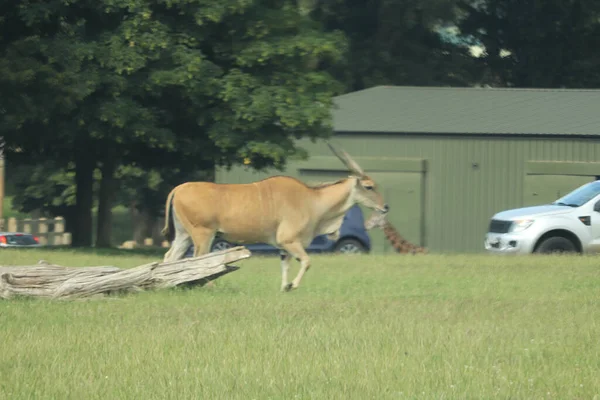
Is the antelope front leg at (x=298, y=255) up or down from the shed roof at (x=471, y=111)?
down

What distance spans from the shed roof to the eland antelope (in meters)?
19.1

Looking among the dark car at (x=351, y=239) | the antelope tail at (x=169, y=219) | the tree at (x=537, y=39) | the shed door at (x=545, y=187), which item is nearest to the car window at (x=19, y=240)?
the dark car at (x=351, y=239)

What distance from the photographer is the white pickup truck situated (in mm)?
A: 25906

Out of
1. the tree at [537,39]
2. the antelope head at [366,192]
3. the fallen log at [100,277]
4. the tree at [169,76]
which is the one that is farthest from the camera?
the tree at [537,39]

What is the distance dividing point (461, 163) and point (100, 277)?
24.1 m

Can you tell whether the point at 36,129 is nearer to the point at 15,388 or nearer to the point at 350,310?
the point at 350,310

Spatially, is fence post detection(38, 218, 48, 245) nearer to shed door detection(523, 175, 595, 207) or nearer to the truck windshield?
shed door detection(523, 175, 595, 207)

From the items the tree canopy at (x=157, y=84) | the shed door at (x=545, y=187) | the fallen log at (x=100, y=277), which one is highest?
the tree canopy at (x=157, y=84)

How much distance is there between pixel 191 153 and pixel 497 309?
17.6 metres

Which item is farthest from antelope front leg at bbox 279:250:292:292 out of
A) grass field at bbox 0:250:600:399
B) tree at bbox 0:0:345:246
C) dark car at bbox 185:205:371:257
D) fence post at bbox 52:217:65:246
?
fence post at bbox 52:217:65:246

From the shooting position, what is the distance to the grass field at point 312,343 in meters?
8.57

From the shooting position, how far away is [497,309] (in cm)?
1429

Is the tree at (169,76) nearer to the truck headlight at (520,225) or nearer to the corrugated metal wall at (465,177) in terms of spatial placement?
the truck headlight at (520,225)

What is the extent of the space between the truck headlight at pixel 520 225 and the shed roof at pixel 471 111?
1122 cm
